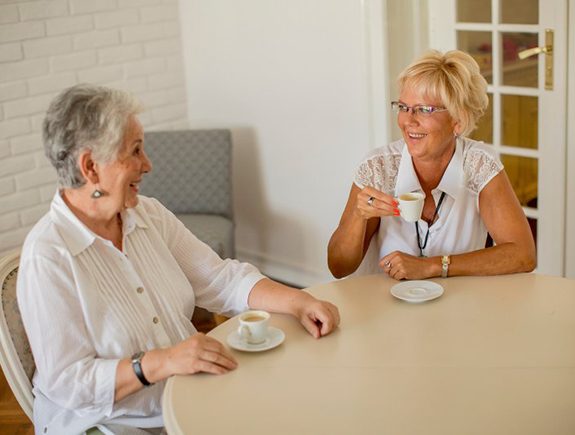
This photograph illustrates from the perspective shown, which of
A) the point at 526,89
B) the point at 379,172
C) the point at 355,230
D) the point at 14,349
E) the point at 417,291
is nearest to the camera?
the point at 14,349

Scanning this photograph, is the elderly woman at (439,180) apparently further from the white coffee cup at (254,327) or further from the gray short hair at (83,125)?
the gray short hair at (83,125)

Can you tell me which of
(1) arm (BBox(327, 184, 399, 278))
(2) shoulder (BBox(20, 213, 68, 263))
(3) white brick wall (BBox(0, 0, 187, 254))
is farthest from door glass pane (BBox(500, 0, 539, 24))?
(2) shoulder (BBox(20, 213, 68, 263))

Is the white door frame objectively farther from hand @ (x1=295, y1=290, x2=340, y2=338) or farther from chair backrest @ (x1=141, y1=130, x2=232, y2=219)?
hand @ (x1=295, y1=290, x2=340, y2=338)

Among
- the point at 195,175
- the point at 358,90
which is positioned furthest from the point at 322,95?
the point at 195,175

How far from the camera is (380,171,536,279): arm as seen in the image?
231cm

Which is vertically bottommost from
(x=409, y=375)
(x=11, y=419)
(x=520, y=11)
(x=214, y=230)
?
(x=11, y=419)

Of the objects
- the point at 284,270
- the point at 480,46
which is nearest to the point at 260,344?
the point at 480,46

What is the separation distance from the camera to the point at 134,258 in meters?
2.07

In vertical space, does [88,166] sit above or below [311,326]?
above

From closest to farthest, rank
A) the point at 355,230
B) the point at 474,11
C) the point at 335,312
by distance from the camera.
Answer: the point at 335,312
the point at 355,230
the point at 474,11

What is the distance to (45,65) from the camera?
386 cm

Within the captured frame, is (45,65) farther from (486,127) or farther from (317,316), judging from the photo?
(317,316)

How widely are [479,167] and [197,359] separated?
1.07m

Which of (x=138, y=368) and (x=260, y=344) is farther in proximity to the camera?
(x=260, y=344)
